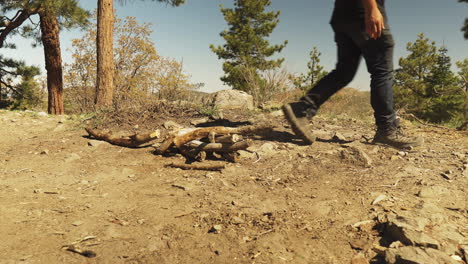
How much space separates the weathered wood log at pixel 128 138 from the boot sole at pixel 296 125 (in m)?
1.34

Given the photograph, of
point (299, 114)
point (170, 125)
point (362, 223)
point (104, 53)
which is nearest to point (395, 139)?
point (299, 114)

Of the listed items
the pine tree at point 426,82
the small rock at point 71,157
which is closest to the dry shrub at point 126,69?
the small rock at point 71,157

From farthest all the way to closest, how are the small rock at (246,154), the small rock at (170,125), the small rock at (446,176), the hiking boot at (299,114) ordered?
1. the small rock at (170,125)
2. the small rock at (246,154)
3. the hiking boot at (299,114)
4. the small rock at (446,176)

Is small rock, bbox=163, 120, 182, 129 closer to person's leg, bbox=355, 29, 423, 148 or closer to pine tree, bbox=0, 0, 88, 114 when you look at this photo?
person's leg, bbox=355, 29, 423, 148

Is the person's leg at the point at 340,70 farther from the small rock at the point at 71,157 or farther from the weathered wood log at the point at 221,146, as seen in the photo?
the small rock at the point at 71,157

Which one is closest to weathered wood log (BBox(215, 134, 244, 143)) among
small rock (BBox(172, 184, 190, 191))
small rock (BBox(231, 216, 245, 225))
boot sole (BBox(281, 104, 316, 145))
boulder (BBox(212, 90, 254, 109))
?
boot sole (BBox(281, 104, 316, 145))

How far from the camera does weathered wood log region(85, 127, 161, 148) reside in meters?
2.93

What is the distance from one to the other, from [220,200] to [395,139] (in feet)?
5.89

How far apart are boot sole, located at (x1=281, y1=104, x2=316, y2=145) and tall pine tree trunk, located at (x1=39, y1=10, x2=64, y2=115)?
9.14 metres

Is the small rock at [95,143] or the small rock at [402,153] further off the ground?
the small rock at [402,153]

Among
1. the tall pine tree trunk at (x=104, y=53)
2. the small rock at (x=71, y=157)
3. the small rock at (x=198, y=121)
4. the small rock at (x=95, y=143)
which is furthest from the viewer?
the tall pine tree trunk at (x=104, y=53)

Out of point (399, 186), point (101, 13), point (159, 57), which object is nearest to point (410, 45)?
point (159, 57)

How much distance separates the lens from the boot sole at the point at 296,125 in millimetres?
2547

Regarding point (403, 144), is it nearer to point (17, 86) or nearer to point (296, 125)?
point (296, 125)
